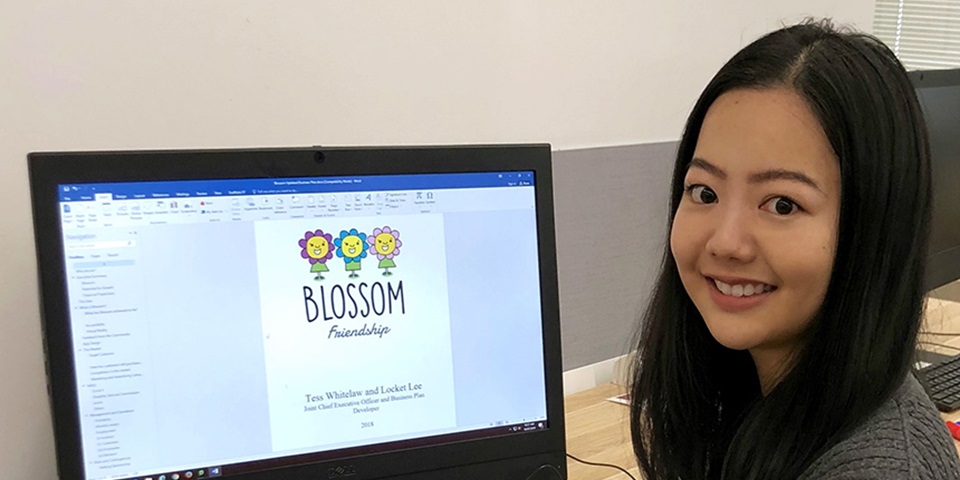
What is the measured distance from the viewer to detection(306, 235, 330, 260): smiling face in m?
0.78

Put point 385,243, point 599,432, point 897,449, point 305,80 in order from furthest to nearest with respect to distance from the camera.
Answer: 1. point 599,432
2. point 305,80
3. point 385,243
4. point 897,449

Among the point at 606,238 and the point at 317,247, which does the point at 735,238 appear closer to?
the point at 317,247

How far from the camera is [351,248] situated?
792 mm

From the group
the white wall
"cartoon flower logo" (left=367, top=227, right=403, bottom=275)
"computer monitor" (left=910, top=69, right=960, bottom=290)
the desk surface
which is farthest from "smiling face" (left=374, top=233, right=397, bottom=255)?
"computer monitor" (left=910, top=69, right=960, bottom=290)

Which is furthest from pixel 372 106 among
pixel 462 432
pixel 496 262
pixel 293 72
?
pixel 462 432

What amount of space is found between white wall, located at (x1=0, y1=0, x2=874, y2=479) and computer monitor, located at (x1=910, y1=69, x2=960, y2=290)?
1.16ft

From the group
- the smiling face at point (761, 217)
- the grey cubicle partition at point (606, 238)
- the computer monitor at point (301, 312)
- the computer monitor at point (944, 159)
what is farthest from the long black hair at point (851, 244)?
the computer monitor at point (944, 159)

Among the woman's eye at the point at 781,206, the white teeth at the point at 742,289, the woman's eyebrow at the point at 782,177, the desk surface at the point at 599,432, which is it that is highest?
the woman's eyebrow at the point at 782,177

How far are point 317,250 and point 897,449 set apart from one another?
1.76ft

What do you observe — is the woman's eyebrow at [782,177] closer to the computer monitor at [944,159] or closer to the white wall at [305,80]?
the white wall at [305,80]

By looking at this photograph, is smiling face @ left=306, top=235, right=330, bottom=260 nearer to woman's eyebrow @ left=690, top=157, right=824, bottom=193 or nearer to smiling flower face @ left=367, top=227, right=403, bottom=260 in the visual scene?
smiling flower face @ left=367, top=227, right=403, bottom=260

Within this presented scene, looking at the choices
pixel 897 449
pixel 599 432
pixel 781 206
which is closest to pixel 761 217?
pixel 781 206

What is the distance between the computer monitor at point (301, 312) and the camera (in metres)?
0.72

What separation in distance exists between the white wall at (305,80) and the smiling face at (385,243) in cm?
28
